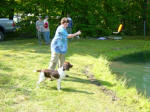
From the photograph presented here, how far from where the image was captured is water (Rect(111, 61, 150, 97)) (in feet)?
27.1

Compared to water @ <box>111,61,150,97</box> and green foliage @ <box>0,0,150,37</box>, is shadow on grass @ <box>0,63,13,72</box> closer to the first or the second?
water @ <box>111,61,150,97</box>

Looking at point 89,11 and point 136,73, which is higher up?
point 89,11

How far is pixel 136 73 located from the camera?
32.8 feet

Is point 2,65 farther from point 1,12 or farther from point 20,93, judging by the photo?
point 1,12

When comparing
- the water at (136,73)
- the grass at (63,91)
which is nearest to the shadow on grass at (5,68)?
the grass at (63,91)

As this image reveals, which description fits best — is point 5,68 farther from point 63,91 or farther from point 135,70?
point 135,70

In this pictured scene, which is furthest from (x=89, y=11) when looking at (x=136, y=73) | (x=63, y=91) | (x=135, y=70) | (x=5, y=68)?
(x=63, y=91)

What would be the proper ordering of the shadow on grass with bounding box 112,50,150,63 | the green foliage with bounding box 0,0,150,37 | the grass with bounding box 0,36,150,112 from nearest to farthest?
the grass with bounding box 0,36,150,112
the shadow on grass with bounding box 112,50,150,63
the green foliage with bounding box 0,0,150,37

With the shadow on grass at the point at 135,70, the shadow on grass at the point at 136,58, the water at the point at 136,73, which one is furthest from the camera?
the shadow on grass at the point at 136,58

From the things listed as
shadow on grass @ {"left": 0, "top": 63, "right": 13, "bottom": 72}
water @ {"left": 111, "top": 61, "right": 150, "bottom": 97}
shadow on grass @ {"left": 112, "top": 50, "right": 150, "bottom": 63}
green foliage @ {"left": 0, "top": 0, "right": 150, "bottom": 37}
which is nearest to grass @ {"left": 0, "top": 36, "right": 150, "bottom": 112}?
shadow on grass @ {"left": 0, "top": 63, "right": 13, "bottom": 72}

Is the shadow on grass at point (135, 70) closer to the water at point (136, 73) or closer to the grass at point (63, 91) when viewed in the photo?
the water at point (136, 73)

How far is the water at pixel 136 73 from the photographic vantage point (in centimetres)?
826

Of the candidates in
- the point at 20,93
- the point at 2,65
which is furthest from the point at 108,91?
the point at 2,65

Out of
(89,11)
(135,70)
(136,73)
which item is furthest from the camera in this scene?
(89,11)
